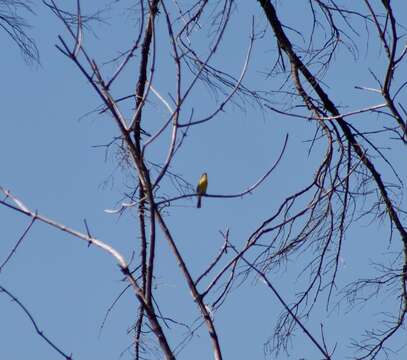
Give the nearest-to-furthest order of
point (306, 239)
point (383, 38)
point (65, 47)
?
point (65, 47) < point (383, 38) < point (306, 239)

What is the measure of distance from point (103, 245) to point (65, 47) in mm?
303

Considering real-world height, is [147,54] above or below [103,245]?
above

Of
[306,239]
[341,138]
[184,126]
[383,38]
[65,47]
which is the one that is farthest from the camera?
[341,138]

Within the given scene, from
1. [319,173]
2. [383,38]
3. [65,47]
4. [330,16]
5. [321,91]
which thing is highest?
[330,16]

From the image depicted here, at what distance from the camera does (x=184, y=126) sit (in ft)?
5.33

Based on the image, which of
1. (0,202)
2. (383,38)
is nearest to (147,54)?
(383,38)

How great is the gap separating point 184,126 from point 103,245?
276 mm

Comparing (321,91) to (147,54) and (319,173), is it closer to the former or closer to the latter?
(319,173)

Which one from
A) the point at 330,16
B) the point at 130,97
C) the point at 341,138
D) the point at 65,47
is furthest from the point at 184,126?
the point at 330,16

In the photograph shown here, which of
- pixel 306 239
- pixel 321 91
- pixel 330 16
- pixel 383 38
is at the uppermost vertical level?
pixel 330 16

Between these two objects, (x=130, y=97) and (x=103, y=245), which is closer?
(x=103, y=245)

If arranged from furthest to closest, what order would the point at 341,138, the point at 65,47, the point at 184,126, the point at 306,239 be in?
the point at 341,138 < the point at 306,239 < the point at 184,126 < the point at 65,47

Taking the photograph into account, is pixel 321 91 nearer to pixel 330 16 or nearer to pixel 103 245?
pixel 330 16

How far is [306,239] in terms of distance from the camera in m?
2.72
